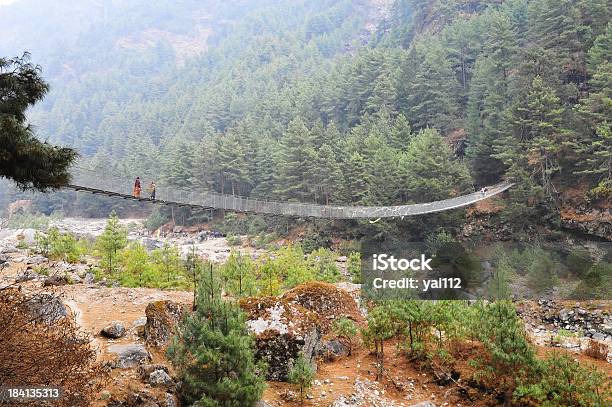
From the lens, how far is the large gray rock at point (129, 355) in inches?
279

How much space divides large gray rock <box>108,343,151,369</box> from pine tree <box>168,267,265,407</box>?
0.87m

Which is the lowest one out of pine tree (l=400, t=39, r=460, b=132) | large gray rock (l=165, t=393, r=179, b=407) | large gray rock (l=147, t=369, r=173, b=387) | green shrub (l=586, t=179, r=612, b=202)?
large gray rock (l=165, t=393, r=179, b=407)

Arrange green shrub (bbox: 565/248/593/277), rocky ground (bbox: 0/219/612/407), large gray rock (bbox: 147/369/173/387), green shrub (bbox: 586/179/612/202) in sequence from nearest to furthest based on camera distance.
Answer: large gray rock (bbox: 147/369/173/387)
rocky ground (bbox: 0/219/612/407)
green shrub (bbox: 565/248/593/277)
green shrub (bbox: 586/179/612/202)

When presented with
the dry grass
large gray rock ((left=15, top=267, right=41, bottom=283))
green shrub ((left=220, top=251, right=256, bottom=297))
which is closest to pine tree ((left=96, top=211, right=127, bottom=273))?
large gray rock ((left=15, top=267, right=41, bottom=283))

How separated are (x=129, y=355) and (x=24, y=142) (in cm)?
366

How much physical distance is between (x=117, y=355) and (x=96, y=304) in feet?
10.1

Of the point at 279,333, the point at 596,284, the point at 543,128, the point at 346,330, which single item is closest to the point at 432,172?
the point at 543,128

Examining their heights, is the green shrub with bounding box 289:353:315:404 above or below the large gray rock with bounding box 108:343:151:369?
below

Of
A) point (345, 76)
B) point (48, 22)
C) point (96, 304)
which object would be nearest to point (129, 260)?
point (96, 304)

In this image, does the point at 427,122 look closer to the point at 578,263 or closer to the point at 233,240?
the point at 233,240

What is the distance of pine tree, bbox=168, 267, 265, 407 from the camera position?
237 inches

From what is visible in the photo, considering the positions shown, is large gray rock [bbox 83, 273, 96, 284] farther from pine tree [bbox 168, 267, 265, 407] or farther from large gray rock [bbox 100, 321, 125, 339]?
pine tree [bbox 168, 267, 265, 407]

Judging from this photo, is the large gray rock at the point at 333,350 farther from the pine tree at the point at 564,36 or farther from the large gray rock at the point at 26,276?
the pine tree at the point at 564,36

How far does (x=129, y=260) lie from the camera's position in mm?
14445
